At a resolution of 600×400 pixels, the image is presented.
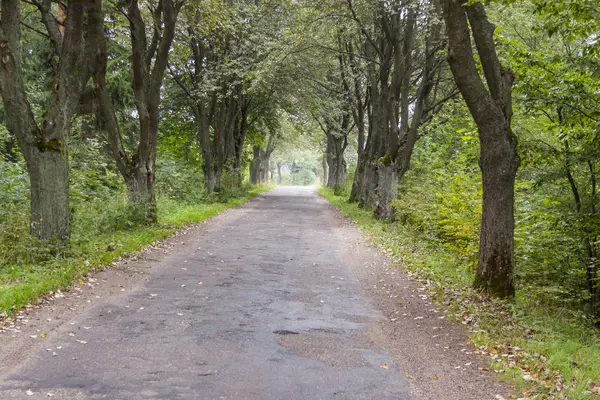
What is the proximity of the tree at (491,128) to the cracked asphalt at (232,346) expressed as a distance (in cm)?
199

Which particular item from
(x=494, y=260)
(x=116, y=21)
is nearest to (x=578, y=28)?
(x=494, y=260)

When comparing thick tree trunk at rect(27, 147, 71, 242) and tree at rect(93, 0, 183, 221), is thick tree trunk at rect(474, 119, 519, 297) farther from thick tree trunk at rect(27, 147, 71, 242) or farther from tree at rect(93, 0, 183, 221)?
tree at rect(93, 0, 183, 221)

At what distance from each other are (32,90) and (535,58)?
700 inches

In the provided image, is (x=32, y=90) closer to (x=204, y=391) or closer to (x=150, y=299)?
(x=150, y=299)

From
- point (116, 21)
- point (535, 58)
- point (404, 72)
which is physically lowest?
point (535, 58)

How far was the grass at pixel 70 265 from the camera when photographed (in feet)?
22.1

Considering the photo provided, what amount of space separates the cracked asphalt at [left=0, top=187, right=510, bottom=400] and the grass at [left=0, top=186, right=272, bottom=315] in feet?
2.06

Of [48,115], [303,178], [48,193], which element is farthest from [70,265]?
[303,178]

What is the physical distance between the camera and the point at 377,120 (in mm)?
23250

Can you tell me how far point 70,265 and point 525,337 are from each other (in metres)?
6.88

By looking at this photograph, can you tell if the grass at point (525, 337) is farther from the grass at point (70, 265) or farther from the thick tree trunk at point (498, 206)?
the grass at point (70, 265)

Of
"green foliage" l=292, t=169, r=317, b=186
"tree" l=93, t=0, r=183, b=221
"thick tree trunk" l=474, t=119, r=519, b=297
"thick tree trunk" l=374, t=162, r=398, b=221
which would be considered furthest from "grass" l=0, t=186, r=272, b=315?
"green foliage" l=292, t=169, r=317, b=186

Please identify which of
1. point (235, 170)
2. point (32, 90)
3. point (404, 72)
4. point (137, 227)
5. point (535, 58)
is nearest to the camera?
point (535, 58)

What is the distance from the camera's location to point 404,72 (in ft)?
57.8
